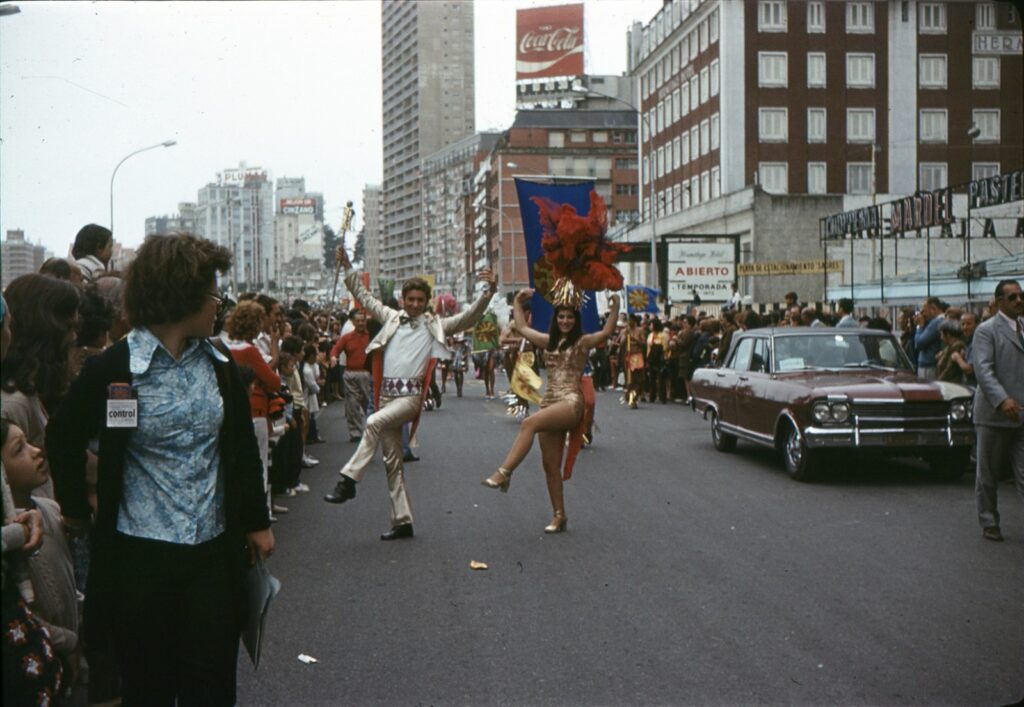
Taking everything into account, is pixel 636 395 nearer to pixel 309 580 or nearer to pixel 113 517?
pixel 309 580

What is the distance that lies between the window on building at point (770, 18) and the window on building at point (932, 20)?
727 cm

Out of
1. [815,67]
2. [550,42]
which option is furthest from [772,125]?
[550,42]

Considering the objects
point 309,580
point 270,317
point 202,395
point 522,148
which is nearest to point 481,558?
point 309,580

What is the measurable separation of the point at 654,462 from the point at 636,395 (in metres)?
10.3

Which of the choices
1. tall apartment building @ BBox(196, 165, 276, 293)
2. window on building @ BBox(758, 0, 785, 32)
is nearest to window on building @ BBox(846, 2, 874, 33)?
window on building @ BBox(758, 0, 785, 32)

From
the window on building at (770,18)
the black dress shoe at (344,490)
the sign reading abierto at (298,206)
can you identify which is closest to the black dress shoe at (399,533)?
the black dress shoe at (344,490)

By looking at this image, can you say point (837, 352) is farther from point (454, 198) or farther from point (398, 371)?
point (454, 198)

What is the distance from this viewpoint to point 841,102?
2596 inches

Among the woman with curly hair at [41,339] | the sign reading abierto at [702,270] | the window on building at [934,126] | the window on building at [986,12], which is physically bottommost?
the woman with curly hair at [41,339]

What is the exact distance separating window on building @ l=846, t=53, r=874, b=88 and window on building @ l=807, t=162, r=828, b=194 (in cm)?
476

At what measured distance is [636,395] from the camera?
24.8 meters

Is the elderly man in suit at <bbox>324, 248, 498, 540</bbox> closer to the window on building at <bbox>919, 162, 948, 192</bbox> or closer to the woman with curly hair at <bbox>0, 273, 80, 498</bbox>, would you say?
the woman with curly hair at <bbox>0, 273, 80, 498</bbox>

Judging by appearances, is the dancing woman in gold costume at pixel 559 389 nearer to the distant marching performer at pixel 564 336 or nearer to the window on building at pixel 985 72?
the distant marching performer at pixel 564 336

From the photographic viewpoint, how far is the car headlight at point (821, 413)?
12.1 metres
